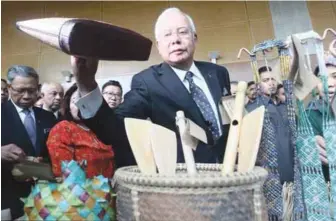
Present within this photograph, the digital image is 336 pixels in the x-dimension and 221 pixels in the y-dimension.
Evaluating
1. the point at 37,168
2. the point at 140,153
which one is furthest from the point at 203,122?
the point at 37,168

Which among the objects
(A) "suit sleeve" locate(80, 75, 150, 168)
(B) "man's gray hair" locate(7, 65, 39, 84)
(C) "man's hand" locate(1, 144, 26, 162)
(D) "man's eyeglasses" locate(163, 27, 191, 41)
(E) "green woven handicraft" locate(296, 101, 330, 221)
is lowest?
(E) "green woven handicraft" locate(296, 101, 330, 221)

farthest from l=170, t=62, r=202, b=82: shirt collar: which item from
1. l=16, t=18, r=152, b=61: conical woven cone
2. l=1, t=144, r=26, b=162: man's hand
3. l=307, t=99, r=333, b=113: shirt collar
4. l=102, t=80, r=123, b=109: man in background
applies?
l=102, t=80, r=123, b=109: man in background

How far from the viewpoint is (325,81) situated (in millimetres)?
517

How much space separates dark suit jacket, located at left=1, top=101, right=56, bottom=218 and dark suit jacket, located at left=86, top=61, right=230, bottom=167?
0.58ft

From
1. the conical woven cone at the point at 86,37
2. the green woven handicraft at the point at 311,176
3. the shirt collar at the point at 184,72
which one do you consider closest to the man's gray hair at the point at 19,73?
the conical woven cone at the point at 86,37

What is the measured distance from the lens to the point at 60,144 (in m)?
0.71

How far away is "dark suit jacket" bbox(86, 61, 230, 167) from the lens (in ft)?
1.88

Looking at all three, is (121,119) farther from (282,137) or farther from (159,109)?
(282,137)

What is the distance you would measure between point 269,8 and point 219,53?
385 mm

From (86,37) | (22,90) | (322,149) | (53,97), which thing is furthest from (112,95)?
(322,149)

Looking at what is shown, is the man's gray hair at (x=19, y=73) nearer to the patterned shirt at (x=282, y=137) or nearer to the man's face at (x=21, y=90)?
the man's face at (x=21, y=90)

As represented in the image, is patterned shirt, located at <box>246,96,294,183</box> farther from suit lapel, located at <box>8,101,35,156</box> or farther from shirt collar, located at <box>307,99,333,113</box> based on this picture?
suit lapel, located at <box>8,101,35,156</box>

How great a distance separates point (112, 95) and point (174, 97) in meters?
0.63

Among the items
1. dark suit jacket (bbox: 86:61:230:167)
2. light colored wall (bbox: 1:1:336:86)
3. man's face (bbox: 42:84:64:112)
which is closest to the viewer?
dark suit jacket (bbox: 86:61:230:167)
